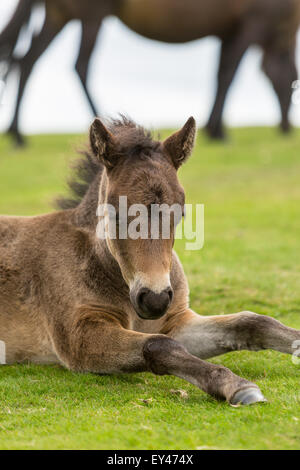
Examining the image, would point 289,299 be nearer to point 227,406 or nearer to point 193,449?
point 227,406

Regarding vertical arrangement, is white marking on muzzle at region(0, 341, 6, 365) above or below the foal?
below

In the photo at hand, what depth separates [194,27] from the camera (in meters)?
19.5

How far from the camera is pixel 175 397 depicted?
14.9 feet

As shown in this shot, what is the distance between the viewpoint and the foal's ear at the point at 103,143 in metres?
4.81

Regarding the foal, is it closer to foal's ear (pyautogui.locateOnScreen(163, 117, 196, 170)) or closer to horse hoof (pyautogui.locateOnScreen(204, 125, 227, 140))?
foal's ear (pyautogui.locateOnScreen(163, 117, 196, 170))

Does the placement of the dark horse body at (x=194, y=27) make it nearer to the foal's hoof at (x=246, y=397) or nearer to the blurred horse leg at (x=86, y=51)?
the blurred horse leg at (x=86, y=51)

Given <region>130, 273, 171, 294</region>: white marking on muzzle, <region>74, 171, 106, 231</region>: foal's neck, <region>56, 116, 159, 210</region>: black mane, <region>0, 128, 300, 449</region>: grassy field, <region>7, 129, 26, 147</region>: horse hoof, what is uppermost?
<region>7, 129, 26, 147</region>: horse hoof

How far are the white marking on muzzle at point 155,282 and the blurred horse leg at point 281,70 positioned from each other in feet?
60.2

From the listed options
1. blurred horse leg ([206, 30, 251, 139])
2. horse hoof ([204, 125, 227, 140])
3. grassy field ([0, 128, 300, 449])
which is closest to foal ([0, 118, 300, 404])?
grassy field ([0, 128, 300, 449])

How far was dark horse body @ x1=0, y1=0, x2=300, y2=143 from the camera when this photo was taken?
731 inches

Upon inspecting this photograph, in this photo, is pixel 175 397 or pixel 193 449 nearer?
pixel 193 449

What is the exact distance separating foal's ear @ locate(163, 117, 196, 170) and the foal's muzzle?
1179 mm
